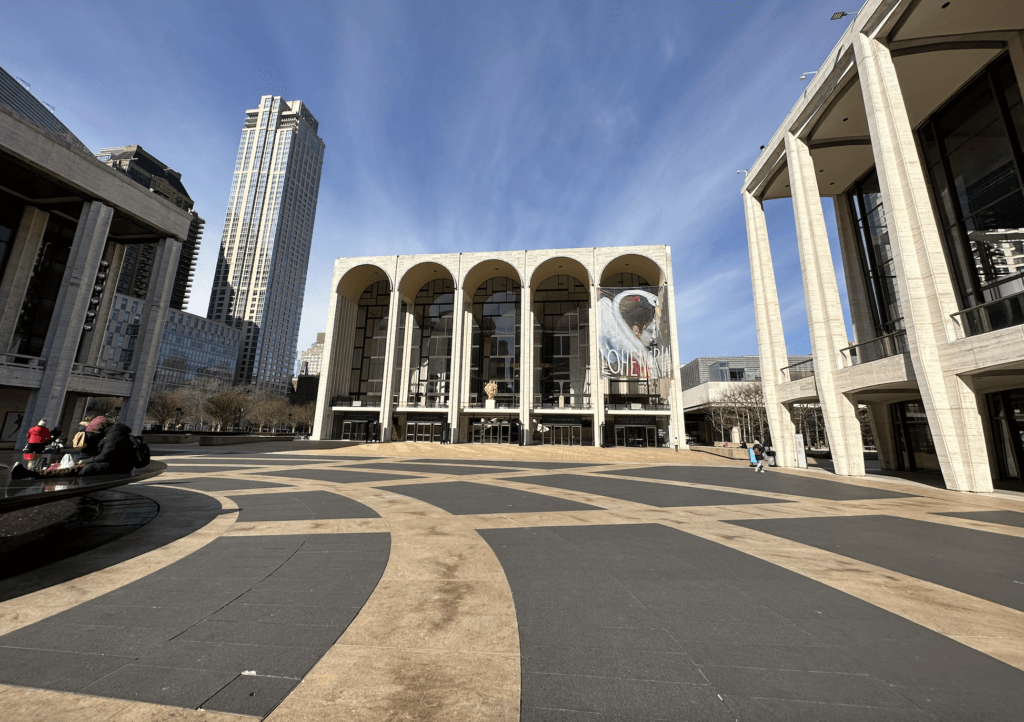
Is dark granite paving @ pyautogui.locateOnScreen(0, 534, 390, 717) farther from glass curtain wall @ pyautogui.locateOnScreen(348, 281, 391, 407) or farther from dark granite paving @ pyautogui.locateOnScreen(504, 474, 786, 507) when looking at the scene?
glass curtain wall @ pyautogui.locateOnScreen(348, 281, 391, 407)

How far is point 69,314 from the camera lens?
24953mm

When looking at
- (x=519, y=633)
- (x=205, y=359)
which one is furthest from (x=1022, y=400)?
(x=205, y=359)

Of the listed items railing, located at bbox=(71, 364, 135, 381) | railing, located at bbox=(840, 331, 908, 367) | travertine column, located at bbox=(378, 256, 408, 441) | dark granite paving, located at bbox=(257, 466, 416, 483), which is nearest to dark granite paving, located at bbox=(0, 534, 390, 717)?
dark granite paving, located at bbox=(257, 466, 416, 483)

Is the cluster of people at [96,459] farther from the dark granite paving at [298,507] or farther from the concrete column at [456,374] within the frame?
the concrete column at [456,374]

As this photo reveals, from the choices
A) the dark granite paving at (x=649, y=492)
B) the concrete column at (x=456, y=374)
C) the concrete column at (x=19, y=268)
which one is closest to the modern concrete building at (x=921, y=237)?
the dark granite paving at (x=649, y=492)

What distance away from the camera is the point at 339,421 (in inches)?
1916

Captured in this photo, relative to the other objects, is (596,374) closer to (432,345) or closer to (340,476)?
(432,345)

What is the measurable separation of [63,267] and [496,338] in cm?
3876

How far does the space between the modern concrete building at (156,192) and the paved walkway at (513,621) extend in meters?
118

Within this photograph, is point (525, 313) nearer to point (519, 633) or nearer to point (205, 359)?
point (519, 633)

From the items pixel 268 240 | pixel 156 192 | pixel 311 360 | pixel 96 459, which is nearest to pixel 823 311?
pixel 96 459

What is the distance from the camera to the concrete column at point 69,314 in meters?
23.9

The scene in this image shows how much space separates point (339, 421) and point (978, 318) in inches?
2035

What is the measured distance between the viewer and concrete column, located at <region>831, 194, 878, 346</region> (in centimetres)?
2346
